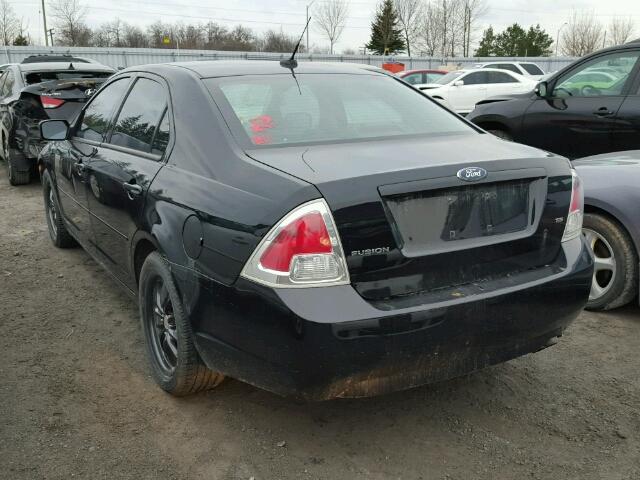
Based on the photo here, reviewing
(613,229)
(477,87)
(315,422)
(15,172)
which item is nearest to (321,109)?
(315,422)

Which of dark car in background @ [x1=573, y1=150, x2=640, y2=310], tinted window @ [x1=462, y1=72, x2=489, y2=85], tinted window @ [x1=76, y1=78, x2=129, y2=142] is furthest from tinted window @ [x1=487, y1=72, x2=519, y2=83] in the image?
tinted window @ [x1=76, y1=78, x2=129, y2=142]

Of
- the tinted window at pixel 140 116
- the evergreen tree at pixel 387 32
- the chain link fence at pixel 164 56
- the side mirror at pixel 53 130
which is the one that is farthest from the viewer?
the evergreen tree at pixel 387 32

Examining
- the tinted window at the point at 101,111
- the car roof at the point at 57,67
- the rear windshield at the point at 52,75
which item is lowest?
the tinted window at the point at 101,111

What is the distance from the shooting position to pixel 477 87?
1705cm

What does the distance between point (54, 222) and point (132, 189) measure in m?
2.82

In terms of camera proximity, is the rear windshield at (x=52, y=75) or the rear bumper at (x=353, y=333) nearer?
the rear bumper at (x=353, y=333)

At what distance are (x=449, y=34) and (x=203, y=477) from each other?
6654 centimetres

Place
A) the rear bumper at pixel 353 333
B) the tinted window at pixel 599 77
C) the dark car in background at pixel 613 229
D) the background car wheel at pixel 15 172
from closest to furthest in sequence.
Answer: the rear bumper at pixel 353 333, the dark car in background at pixel 613 229, the tinted window at pixel 599 77, the background car wheel at pixel 15 172

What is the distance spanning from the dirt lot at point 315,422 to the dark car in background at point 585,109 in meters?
3.00

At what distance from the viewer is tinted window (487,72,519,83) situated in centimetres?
1700

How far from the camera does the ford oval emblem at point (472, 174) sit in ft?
7.79

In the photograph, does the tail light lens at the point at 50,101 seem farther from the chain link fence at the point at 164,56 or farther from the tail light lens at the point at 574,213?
the chain link fence at the point at 164,56

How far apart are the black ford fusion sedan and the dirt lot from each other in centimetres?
28

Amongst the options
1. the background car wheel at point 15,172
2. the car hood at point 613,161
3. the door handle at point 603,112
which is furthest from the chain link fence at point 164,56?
the car hood at point 613,161
